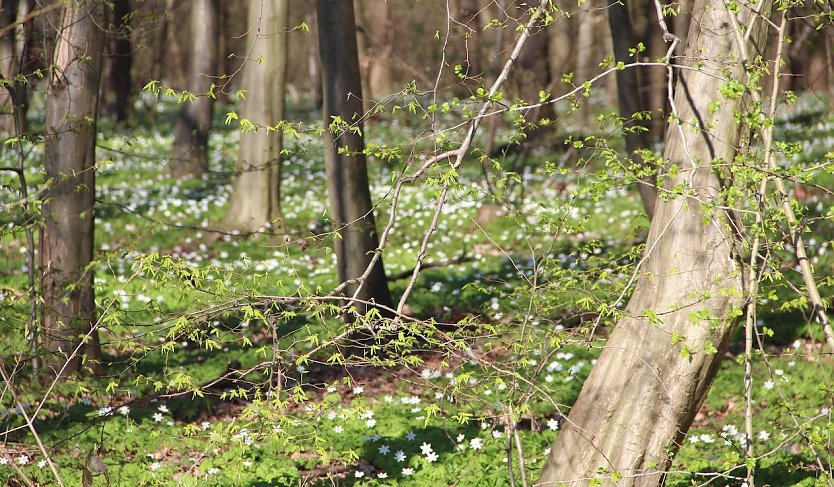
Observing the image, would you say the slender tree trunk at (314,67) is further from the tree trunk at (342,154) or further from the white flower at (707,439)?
the white flower at (707,439)

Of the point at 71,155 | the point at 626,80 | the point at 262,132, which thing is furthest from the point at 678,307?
the point at 262,132

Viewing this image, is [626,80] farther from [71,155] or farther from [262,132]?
[71,155]

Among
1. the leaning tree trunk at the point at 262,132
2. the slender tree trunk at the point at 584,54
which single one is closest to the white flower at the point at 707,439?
the leaning tree trunk at the point at 262,132

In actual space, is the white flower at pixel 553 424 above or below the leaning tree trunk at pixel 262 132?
below

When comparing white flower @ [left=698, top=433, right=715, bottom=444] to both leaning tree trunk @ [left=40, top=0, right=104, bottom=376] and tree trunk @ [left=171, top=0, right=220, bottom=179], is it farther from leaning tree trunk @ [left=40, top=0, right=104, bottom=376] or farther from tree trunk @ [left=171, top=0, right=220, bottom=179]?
tree trunk @ [left=171, top=0, right=220, bottom=179]

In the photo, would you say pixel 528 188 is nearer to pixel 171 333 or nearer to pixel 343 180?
pixel 343 180

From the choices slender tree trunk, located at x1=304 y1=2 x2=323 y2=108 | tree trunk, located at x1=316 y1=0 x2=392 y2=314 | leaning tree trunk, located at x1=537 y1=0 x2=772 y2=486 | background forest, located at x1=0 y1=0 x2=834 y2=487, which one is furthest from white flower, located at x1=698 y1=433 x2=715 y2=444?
slender tree trunk, located at x1=304 y1=2 x2=323 y2=108

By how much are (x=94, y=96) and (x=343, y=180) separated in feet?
6.70

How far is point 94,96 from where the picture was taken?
5.83 meters

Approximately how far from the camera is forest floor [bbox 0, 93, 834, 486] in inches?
136

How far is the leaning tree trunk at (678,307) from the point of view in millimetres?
3934

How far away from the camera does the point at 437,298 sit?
8.10m

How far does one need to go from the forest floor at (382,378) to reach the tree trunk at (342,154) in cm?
51

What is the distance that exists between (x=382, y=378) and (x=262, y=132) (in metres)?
4.46
